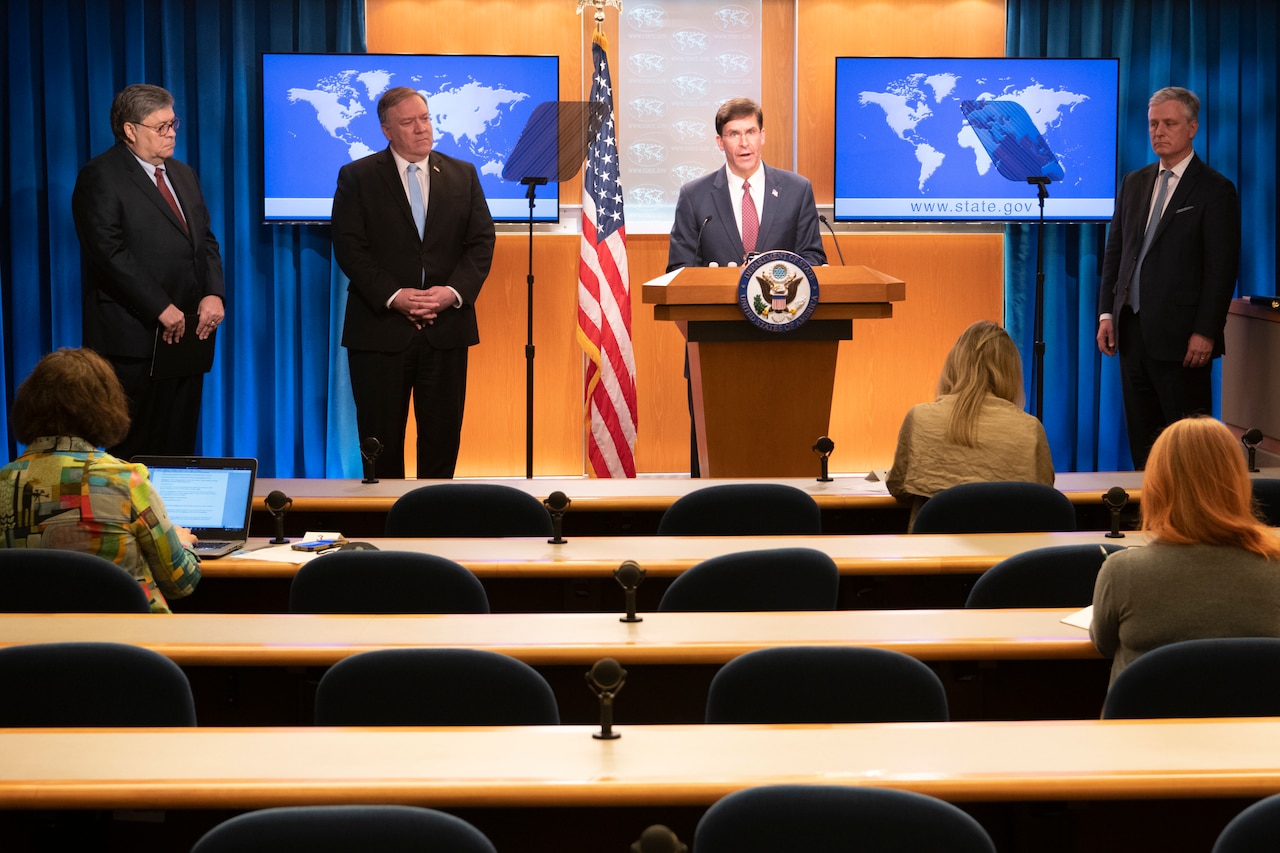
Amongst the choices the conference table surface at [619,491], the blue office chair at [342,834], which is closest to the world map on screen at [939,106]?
the conference table surface at [619,491]

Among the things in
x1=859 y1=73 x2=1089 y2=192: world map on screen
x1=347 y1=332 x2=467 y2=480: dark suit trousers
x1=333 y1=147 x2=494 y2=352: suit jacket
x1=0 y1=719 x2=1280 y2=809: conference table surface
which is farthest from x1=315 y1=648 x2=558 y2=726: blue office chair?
x1=859 y1=73 x2=1089 y2=192: world map on screen

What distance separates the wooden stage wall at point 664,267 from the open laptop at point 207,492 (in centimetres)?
379

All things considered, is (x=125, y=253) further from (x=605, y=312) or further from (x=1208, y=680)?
(x=1208, y=680)

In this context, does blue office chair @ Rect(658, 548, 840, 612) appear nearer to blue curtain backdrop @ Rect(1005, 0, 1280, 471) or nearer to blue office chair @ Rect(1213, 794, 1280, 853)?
blue office chair @ Rect(1213, 794, 1280, 853)

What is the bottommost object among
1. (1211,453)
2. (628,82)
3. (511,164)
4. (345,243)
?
(1211,453)

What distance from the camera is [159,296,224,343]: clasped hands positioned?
6.32 meters

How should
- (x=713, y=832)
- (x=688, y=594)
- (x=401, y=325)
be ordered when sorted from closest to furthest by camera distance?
(x=713, y=832) < (x=688, y=594) < (x=401, y=325)

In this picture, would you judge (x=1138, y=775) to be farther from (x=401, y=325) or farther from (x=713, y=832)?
(x=401, y=325)

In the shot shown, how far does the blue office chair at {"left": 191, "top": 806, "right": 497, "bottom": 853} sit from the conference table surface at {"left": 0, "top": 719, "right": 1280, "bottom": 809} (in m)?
0.31

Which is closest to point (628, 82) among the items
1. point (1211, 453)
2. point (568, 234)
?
point (568, 234)

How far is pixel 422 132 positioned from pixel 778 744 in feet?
15.1

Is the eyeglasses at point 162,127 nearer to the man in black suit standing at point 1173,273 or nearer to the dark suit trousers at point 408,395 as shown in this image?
the dark suit trousers at point 408,395

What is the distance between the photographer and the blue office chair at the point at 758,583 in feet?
10.9

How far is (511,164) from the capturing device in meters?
7.15
